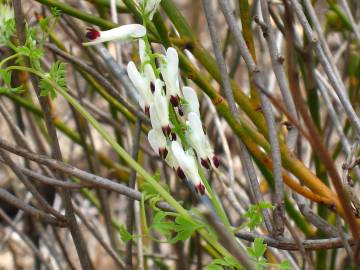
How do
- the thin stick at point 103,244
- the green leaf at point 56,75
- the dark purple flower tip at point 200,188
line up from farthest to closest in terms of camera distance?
1. the thin stick at point 103,244
2. the green leaf at point 56,75
3. the dark purple flower tip at point 200,188

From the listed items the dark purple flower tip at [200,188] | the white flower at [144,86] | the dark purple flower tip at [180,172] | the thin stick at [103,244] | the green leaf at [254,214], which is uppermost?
the white flower at [144,86]

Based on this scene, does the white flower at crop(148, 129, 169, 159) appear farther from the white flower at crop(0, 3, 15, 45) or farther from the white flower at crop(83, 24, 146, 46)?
the white flower at crop(0, 3, 15, 45)

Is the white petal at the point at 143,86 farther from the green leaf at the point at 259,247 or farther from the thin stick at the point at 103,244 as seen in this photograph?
the thin stick at the point at 103,244

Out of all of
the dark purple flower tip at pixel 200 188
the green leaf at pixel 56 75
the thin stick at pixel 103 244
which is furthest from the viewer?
the thin stick at pixel 103 244

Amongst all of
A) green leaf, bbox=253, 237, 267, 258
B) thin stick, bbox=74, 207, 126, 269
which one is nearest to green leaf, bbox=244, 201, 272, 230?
green leaf, bbox=253, 237, 267, 258

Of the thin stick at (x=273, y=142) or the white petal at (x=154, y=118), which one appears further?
the thin stick at (x=273, y=142)

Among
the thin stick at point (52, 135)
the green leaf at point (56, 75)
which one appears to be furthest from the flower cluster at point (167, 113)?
the thin stick at point (52, 135)

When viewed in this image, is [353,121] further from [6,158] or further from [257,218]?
[6,158]

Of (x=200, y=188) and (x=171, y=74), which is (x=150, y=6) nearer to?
(x=171, y=74)
